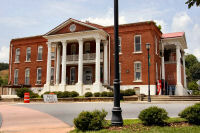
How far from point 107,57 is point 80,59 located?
12.1ft

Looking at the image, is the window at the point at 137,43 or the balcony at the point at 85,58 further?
the balcony at the point at 85,58

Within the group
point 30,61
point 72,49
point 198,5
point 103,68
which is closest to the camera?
point 198,5

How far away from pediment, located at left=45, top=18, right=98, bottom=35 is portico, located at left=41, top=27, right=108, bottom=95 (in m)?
0.70

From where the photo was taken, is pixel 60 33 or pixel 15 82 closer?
pixel 60 33

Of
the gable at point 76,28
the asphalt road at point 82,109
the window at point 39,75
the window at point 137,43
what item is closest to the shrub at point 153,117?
the asphalt road at point 82,109

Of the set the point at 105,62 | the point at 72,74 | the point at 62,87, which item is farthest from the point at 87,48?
the point at 62,87

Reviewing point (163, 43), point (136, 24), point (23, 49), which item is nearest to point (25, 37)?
point (23, 49)

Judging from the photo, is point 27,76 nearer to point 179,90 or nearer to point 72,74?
point 72,74

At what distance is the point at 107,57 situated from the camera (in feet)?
101

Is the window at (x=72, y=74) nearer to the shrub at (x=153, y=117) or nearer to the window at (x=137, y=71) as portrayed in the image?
the window at (x=137, y=71)

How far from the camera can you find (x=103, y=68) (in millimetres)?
31234

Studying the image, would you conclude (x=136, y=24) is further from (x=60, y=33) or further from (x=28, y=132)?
(x=28, y=132)

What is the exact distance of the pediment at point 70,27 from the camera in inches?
1198

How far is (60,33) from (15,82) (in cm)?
1362
